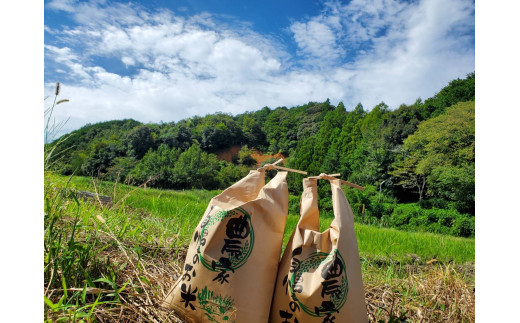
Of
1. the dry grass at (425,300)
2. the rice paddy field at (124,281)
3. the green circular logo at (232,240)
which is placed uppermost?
the green circular logo at (232,240)

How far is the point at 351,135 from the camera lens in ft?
57.0

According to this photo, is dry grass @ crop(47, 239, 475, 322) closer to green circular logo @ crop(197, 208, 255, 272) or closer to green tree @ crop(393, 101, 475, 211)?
green circular logo @ crop(197, 208, 255, 272)

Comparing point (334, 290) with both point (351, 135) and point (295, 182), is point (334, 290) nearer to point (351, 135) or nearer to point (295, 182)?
point (295, 182)

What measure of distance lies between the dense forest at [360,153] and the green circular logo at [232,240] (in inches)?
429

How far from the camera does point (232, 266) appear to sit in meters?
1.07

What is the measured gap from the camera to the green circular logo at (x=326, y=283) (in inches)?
40.4

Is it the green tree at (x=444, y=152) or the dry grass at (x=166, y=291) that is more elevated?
the green tree at (x=444, y=152)

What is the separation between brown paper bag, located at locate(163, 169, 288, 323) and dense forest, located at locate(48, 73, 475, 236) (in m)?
10.9

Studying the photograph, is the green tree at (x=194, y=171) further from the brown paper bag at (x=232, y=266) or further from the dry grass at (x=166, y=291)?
the brown paper bag at (x=232, y=266)

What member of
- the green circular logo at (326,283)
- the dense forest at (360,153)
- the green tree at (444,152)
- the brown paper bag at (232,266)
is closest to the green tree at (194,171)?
the dense forest at (360,153)

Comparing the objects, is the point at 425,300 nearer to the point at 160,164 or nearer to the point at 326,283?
the point at 326,283


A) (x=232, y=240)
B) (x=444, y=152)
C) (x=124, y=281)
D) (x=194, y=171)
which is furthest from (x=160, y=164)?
(x=232, y=240)

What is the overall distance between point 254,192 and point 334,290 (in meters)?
0.45

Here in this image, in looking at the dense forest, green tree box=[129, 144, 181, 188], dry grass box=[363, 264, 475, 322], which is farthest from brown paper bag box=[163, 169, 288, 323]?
green tree box=[129, 144, 181, 188]
